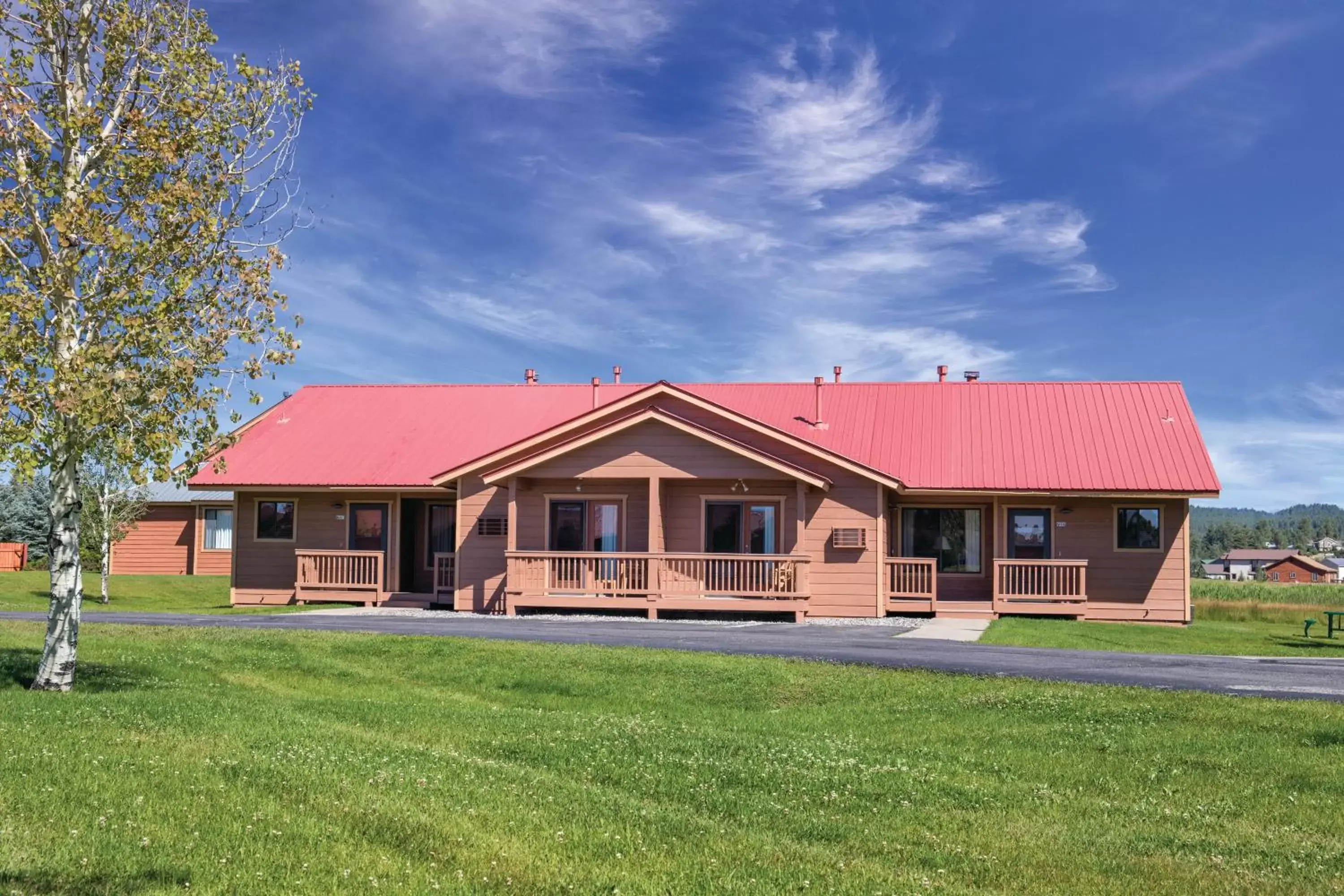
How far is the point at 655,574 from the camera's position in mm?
26906

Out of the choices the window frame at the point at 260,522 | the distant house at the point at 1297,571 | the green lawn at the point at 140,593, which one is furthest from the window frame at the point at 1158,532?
the distant house at the point at 1297,571

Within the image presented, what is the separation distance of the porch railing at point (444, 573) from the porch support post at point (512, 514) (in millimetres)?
2611

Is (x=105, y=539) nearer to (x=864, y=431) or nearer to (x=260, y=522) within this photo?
(x=260, y=522)

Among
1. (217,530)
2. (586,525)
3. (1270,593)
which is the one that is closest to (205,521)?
(217,530)

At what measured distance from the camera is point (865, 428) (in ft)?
104

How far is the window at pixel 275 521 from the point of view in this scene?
31.6m

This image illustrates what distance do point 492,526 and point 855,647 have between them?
40.0 feet

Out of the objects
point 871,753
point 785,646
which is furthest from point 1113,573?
point 871,753

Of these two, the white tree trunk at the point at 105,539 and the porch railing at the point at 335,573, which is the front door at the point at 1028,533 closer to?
the porch railing at the point at 335,573

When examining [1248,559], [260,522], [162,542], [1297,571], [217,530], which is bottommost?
[1297,571]

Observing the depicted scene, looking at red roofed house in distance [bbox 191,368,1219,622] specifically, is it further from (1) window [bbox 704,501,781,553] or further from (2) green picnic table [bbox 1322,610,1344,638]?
(2) green picnic table [bbox 1322,610,1344,638]

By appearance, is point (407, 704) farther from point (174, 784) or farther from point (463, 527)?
point (463, 527)

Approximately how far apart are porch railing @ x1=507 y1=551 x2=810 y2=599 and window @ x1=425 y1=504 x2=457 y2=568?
4785mm

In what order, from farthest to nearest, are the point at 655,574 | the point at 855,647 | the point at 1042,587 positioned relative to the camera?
the point at 1042,587, the point at 655,574, the point at 855,647
